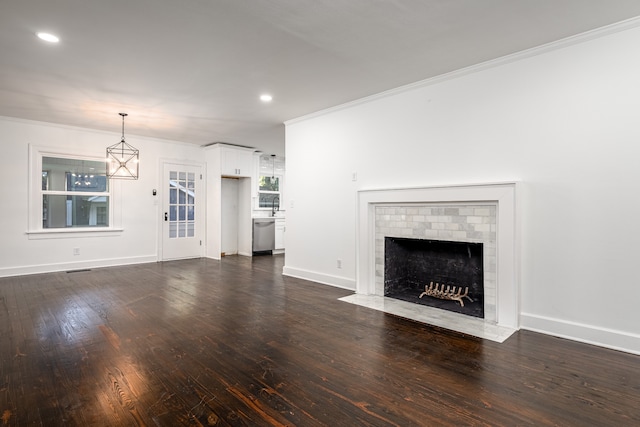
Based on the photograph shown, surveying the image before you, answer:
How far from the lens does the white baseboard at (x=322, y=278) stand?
4.73m

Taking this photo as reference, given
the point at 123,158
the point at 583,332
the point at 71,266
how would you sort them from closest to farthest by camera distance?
the point at 583,332 < the point at 71,266 < the point at 123,158

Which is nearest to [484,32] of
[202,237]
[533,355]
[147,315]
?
[533,355]

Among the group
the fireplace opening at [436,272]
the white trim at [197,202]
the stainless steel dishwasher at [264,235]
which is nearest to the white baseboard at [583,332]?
the fireplace opening at [436,272]

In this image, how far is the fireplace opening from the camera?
147 inches

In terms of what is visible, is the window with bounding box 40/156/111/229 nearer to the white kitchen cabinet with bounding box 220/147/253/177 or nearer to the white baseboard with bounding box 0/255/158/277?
the white baseboard with bounding box 0/255/158/277

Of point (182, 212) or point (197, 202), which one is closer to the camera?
point (182, 212)

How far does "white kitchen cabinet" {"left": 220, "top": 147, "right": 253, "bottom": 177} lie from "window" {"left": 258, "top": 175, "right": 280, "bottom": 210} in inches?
26.7

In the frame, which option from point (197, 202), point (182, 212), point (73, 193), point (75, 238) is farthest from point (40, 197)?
point (197, 202)

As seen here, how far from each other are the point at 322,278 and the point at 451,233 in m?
2.17

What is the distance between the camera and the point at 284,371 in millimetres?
2346

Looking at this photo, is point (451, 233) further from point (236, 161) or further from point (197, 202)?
point (197, 202)

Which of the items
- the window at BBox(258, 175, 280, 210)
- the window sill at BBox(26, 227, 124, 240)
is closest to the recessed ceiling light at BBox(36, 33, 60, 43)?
the window sill at BBox(26, 227, 124, 240)

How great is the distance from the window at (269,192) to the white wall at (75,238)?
1.79 meters

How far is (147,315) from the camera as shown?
3.57 meters
